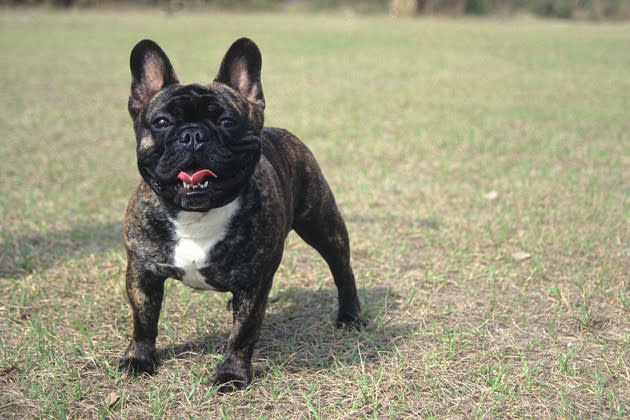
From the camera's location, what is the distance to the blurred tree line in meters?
35.2

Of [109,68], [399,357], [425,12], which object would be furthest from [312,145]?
[425,12]

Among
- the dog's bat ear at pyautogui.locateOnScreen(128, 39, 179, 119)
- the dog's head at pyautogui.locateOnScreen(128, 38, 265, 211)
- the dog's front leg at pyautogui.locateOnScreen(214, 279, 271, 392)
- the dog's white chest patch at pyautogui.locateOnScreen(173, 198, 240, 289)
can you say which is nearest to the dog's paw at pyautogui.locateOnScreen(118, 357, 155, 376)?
the dog's front leg at pyautogui.locateOnScreen(214, 279, 271, 392)

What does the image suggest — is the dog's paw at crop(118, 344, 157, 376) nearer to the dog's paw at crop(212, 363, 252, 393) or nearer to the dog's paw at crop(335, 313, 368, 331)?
the dog's paw at crop(212, 363, 252, 393)

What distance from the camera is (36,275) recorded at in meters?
3.95

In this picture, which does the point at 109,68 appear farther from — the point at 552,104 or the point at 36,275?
the point at 36,275

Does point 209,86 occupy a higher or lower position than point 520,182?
higher

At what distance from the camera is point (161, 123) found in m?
2.38

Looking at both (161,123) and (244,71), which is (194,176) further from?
(244,71)

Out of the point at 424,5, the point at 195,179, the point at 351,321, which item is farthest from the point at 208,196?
the point at 424,5

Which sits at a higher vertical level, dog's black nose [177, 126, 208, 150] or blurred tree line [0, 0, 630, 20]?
blurred tree line [0, 0, 630, 20]

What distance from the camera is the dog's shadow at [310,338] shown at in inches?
122

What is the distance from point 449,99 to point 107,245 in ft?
25.7

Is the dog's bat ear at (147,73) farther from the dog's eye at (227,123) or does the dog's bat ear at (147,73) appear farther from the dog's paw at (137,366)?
the dog's paw at (137,366)

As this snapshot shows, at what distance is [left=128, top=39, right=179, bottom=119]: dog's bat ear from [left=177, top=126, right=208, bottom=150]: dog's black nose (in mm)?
358
